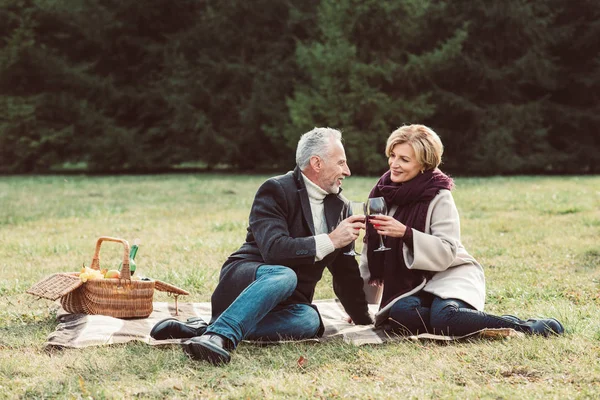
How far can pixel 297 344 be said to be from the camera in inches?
186

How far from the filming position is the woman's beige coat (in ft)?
15.9

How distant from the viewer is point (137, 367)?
13.8 ft

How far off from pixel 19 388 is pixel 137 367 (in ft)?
2.21

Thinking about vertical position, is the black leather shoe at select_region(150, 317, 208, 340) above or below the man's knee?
below

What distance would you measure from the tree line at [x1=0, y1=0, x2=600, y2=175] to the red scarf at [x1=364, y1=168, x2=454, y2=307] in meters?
17.1

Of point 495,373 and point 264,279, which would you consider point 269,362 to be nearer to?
point 264,279

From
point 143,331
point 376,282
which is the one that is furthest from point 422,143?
point 143,331

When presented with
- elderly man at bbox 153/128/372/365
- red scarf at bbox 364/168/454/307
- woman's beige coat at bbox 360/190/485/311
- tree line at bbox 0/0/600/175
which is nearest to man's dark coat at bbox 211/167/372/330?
elderly man at bbox 153/128/372/365

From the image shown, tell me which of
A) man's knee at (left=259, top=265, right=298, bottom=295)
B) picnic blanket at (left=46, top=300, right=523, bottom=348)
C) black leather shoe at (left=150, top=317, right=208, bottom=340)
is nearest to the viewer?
man's knee at (left=259, top=265, right=298, bottom=295)

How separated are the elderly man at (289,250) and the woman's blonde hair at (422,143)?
47cm

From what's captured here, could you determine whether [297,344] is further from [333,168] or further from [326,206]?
[333,168]

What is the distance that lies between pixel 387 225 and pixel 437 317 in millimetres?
727

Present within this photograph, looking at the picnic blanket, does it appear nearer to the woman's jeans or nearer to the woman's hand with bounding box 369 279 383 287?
the woman's jeans

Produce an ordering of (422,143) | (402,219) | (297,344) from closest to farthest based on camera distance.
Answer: (297,344)
(422,143)
(402,219)
